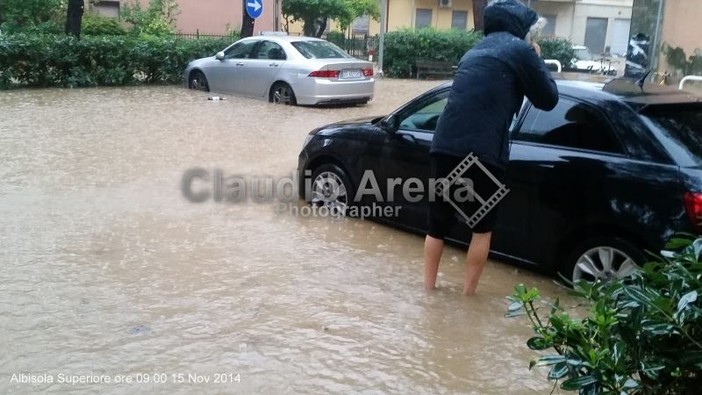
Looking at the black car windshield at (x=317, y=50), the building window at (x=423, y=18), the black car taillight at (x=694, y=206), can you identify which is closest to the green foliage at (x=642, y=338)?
the black car taillight at (x=694, y=206)

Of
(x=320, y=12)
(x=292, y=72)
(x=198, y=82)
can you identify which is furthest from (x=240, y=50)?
(x=320, y=12)

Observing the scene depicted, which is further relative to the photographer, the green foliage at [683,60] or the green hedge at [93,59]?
the green hedge at [93,59]

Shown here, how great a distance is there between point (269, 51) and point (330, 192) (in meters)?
8.67

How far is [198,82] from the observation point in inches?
648

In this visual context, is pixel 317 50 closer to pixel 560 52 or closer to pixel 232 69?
pixel 232 69

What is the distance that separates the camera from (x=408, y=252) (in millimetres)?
5723

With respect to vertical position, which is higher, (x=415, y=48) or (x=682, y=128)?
(x=415, y=48)

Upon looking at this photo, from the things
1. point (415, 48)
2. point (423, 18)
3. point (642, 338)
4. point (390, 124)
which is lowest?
point (642, 338)

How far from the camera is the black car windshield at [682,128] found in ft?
14.5

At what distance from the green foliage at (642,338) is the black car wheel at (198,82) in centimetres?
1479

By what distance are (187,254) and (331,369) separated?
2.17 meters

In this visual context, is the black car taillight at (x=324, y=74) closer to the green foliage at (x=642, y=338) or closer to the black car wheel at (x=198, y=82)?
the black car wheel at (x=198, y=82)

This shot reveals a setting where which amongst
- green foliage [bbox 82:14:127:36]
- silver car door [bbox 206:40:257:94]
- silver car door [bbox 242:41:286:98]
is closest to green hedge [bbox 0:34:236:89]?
silver car door [bbox 206:40:257:94]

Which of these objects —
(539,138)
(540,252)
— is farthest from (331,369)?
(539,138)
